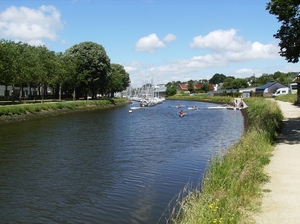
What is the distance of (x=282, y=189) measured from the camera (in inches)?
424

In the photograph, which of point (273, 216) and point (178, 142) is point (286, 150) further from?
point (178, 142)

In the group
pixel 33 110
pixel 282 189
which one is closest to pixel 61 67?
pixel 33 110

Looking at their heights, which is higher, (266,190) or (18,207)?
(266,190)

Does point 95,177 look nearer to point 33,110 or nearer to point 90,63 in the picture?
point 33,110

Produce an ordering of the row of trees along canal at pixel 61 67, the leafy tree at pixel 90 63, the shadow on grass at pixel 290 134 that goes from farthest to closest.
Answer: the leafy tree at pixel 90 63
the row of trees along canal at pixel 61 67
the shadow on grass at pixel 290 134

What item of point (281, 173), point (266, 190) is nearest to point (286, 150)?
point (281, 173)

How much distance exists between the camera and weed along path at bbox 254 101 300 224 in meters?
8.56

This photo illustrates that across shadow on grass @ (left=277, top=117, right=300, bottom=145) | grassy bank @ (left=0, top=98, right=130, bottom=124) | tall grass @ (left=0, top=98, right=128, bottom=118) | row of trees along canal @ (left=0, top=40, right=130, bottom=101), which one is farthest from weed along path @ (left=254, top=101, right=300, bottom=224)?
row of trees along canal @ (left=0, top=40, right=130, bottom=101)

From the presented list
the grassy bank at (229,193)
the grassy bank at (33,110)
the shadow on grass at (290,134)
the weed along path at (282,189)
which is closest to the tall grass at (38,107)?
the grassy bank at (33,110)

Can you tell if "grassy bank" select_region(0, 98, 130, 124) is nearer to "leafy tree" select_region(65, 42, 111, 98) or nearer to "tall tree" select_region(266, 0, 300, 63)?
"leafy tree" select_region(65, 42, 111, 98)

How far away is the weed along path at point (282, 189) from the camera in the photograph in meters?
8.56

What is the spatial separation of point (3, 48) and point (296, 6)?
40999mm

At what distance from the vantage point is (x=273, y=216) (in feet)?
28.3

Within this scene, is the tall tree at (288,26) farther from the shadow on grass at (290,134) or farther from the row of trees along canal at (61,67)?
the row of trees along canal at (61,67)
